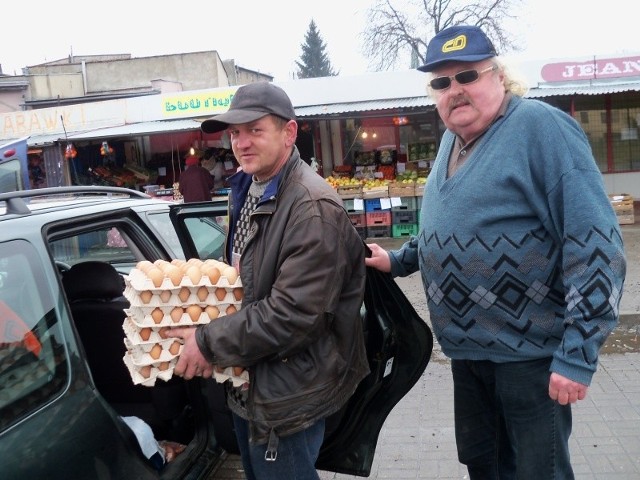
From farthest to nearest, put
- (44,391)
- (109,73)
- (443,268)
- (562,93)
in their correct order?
1. (109,73)
2. (562,93)
3. (443,268)
4. (44,391)

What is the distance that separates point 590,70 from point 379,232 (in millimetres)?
5172

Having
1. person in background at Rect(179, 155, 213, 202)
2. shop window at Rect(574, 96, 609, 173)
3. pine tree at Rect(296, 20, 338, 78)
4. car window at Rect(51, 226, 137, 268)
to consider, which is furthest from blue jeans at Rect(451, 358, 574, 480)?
pine tree at Rect(296, 20, 338, 78)

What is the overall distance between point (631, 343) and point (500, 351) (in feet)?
12.8

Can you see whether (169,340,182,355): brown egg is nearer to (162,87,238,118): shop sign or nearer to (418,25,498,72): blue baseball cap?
(418,25,498,72): blue baseball cap

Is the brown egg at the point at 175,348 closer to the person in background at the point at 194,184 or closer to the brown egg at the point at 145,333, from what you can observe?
the brown egg at the point at 145,333

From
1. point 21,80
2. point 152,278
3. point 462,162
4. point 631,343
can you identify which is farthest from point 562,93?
point 21,80

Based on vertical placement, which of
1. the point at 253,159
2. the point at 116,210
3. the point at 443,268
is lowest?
the point at 443,268

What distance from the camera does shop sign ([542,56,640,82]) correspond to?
11727 mm

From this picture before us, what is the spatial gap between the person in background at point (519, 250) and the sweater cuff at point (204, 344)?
33.9 inches

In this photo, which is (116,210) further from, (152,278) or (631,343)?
(631,343)

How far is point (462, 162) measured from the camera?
7.39ft

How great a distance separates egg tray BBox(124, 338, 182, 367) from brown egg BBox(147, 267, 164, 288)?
20 cm

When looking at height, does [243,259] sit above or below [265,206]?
below

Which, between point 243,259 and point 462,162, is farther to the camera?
point 462,162
